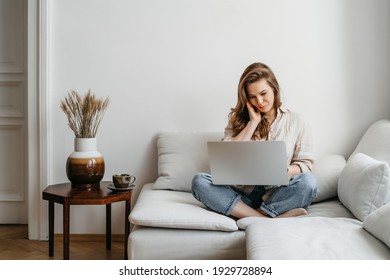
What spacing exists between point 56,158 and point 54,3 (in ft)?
3.16

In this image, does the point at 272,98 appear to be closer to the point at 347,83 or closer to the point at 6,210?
the point at 347,83

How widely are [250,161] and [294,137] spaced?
1.54 feet

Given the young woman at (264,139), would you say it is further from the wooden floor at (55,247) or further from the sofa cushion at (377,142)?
the wooden floor at (55,247)

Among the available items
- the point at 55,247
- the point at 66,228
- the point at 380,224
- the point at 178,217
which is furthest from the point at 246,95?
the point at 55,247

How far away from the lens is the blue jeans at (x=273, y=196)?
228cm

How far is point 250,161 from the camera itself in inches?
85.0

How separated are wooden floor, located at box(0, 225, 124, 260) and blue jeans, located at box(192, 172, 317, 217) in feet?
2.36

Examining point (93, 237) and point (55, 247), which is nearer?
point (55, 247)

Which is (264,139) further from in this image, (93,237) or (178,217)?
(93,237)

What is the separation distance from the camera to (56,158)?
2.96 m

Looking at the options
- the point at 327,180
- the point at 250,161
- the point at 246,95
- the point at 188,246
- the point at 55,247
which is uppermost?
the point at 246,95

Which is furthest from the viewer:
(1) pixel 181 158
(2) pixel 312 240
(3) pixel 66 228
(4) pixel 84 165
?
(1) pixel 181 158

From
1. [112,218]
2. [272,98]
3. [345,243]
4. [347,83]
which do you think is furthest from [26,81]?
[345,243]
